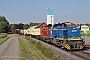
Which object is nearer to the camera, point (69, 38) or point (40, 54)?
point (40, 54)

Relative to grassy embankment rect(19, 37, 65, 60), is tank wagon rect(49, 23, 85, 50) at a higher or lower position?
higher

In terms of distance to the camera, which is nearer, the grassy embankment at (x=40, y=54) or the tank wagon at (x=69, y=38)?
the grassy embankment at (x=40, y=54)

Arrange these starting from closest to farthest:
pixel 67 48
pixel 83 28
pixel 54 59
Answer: pixel 54 59, pixel 67 48, pixel 83 28

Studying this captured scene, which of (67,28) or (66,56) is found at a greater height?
(67,28)

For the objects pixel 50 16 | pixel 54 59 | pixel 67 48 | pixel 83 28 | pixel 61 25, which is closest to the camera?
pixel 54 59

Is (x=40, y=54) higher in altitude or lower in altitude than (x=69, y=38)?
lower

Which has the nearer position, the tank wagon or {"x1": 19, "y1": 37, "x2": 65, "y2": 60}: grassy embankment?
{"x1": 19, "y1": 37, "x2": 65, "y2": 60}: grassy embankment

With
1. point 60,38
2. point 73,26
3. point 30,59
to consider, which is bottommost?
point 30,59

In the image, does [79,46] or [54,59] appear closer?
[54,59]

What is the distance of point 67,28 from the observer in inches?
884

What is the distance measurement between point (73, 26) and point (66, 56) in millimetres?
9560

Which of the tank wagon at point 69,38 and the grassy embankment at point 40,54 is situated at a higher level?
the tank wagon at point 69,38

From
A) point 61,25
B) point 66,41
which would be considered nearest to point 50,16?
point 61,25

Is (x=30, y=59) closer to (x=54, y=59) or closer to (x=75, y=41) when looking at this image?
(x=54, y=59)
